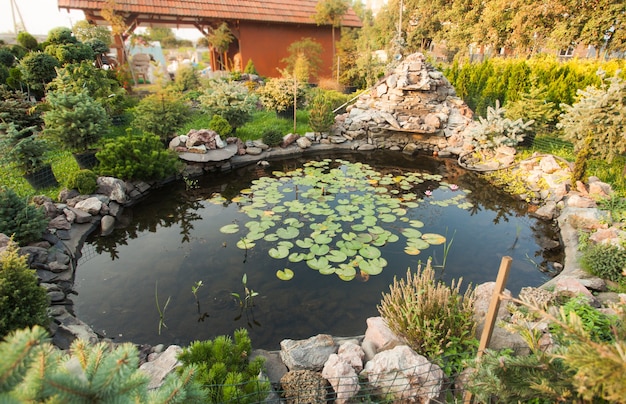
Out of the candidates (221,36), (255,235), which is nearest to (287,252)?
(255,235)

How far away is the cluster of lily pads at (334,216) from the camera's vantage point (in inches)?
175

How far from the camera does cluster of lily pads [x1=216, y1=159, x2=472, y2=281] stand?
4445mm

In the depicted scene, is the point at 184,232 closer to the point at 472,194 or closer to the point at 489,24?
the point at 472,194

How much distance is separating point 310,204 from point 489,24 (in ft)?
59.2

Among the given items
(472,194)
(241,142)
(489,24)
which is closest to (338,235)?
(472,194)

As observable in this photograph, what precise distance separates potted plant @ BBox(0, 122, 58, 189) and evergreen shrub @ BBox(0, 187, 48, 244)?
1368mm

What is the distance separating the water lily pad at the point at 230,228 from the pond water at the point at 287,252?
0.02 meters

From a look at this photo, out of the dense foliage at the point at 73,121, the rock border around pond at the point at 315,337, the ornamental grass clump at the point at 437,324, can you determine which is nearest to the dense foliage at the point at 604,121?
the rock border around pond at the point at 315,337

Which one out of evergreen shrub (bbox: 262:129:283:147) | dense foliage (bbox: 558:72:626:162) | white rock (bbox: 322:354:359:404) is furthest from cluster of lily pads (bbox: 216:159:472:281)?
dense foliage (bbox: 558:72:626:162)

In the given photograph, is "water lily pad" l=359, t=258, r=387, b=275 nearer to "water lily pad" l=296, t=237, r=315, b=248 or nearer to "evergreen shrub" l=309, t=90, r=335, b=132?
"water lily pad" l=296, t=237, r=315, b=248

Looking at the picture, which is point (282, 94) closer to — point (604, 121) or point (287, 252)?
point (287, 252)

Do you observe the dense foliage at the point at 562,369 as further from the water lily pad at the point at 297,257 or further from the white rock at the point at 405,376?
the water lily pad at the point at 297,257

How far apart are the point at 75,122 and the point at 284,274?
15.5ft

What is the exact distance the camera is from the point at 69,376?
93cm
